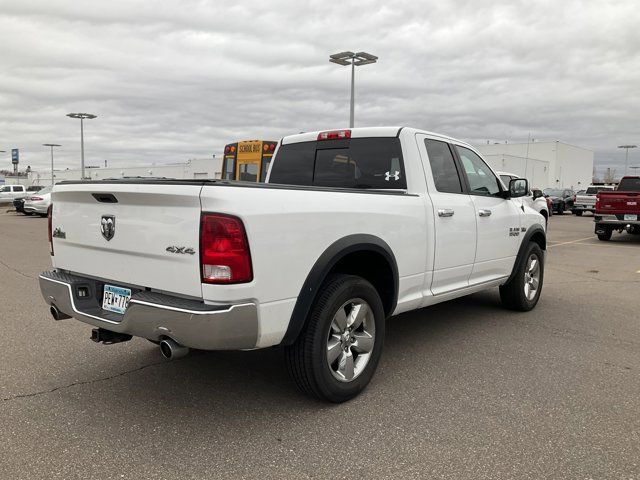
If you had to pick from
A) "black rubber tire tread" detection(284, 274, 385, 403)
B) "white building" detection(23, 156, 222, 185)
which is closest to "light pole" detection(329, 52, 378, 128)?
"black rubber tire tread" detection(284, 274, 385, 403)

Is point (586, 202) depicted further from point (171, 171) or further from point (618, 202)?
point (171, 171)

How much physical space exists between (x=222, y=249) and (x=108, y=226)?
0.98 m

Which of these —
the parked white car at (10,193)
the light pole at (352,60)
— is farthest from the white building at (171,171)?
the light pole at (352,60)

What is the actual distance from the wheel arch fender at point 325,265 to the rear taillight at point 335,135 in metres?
1.40

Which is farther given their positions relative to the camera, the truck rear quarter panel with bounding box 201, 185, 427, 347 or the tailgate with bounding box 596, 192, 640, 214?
the tailgate with bounding box 596, 192, 640, 214

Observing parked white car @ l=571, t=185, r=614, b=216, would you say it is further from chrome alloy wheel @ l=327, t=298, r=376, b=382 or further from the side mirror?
chrome alloy wheel @ l=327, t=298, r=376, b=382

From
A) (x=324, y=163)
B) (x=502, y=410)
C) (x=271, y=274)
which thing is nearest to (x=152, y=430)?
(x=271, y=274)

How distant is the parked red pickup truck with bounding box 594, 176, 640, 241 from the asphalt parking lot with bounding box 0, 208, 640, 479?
429 inches

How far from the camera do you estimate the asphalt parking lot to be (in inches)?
112

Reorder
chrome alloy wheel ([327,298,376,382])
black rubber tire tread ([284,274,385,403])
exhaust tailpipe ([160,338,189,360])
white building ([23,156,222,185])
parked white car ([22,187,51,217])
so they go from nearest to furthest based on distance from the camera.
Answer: exhaust tailpipe ([160,338,189,360]) < black rubber tire tread ([284,274,385,403]) < chrome alloy wheel ([327,298,376,382]) < parked white car ([22,187,51,217]) < white building ([23,156,222,185])

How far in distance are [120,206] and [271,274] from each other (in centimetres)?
108

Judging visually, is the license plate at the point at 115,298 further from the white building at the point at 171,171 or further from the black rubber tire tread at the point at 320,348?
the white building at the point at 171,171

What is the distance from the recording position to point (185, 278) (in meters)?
2.95

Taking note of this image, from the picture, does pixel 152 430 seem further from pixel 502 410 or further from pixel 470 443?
pixel 502 410
